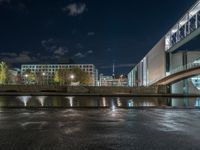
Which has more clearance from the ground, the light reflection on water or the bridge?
the bridge

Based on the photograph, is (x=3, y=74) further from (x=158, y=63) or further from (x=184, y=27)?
(x=184, y=27)

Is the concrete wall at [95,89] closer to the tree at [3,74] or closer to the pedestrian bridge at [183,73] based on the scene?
the pedestrian bridge at [183,73]

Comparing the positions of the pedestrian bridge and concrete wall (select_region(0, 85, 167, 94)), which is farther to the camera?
concrete wall (select_region(0, 85, 167, 94))

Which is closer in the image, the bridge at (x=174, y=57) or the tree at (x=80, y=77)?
the bridge at (x=174, y=57)

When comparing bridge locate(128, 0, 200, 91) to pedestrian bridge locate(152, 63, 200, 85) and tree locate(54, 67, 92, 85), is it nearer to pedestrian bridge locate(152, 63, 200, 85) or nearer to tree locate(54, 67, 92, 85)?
pedestrian bridge locate(152, 63, 200, 85)

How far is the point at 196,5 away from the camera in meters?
58.4

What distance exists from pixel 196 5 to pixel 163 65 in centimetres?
2989

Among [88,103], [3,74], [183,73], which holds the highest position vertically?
[3,74]

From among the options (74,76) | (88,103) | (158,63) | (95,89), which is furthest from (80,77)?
(88,103)

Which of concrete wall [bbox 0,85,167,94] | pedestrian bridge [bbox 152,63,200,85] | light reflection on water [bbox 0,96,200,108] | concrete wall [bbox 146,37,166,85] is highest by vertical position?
concrete wall [bbox 146,37,166,85]

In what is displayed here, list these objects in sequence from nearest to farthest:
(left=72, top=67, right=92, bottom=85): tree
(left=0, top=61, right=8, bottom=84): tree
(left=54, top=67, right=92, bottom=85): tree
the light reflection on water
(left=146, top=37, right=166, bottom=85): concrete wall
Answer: the light reflection on water, (left=146, top=37, right=166, bottom=85): concrete wall, (left=0, top=61, right=8, bottom=84): tree, (left=72, top=67, right=92, bottom=85): tree, (left=54, top=67, right=92, bottom=85): tree

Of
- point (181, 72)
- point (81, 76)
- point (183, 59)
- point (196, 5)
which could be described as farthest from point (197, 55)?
point (81, 76)

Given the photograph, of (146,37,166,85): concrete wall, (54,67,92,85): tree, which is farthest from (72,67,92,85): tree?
(146,37,166,85): concrete wall

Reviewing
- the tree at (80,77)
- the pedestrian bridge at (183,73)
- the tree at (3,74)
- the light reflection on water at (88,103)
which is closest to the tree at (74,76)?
the tree at (80,77)
